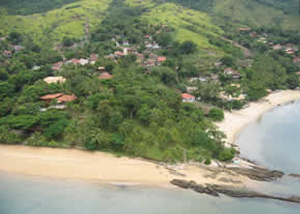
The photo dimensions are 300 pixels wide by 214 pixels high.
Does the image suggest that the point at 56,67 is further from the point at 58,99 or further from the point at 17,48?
the point at 17,48

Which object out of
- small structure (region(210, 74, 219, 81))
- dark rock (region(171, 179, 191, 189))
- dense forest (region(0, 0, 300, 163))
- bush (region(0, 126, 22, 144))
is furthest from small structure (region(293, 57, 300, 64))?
bush (region(0, 126, 22, 144))

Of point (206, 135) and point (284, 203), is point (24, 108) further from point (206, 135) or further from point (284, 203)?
point (284, 203)

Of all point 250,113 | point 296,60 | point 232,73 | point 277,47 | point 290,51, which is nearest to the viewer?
point 250,113

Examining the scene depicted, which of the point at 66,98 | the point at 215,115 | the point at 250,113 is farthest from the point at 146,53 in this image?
the point at 66,98

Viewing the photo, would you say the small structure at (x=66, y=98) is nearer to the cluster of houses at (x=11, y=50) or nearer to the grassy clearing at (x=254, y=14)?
the cluster of houses at (x=11, y=50)

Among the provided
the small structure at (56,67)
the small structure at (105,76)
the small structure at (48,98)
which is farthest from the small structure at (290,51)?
the small structure at (48,98)
